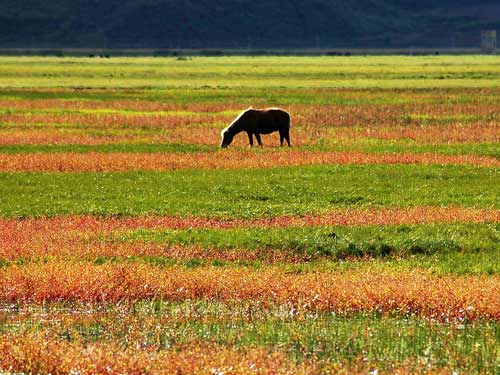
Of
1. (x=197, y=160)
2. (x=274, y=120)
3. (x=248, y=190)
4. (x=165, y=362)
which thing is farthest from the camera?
(x=274, y=120)

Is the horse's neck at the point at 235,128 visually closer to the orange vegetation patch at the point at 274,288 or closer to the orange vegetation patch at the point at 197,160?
the orange vegetation patch at the point at 197,160

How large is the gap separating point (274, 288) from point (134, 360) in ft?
15.3

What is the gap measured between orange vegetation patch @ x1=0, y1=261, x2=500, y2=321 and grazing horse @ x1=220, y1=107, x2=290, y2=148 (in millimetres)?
23706

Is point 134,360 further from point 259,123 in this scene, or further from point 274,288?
point 259,123

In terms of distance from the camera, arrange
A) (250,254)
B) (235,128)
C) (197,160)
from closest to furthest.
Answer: (250,254) → (197,160) → (235,128)

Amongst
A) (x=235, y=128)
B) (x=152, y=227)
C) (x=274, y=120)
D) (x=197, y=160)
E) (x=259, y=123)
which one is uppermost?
(x=274, y=120)

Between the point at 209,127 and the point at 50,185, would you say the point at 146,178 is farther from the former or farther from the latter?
the point at 209,127

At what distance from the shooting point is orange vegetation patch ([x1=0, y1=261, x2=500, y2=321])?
703 inches

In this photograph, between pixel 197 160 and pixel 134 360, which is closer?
pixel 134 360

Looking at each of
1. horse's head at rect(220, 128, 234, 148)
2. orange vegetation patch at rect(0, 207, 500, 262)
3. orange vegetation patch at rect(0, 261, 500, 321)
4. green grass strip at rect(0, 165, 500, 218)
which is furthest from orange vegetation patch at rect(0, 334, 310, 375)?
horse's head at rect(220, 128, 234, 148)

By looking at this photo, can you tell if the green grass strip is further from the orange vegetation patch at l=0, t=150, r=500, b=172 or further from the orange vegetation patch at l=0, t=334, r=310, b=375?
the orange vegetation patch at l=0, t=334, r=310, b=375

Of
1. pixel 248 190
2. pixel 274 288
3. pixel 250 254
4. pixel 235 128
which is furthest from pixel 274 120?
pixel 274 288

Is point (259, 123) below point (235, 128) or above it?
above

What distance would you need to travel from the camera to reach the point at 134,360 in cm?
1466
